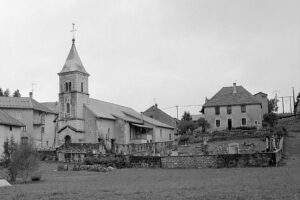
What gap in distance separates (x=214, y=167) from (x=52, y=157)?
2204cm

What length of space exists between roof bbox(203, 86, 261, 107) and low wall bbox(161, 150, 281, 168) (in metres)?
37.7

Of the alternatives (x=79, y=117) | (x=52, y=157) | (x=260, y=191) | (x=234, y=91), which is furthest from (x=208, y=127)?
(x=260, y=191)

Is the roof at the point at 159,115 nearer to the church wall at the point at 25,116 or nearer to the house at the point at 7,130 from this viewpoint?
the church wall at the point at 25,116

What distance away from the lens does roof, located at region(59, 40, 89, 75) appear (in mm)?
73875

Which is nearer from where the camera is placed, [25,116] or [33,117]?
[25,116]

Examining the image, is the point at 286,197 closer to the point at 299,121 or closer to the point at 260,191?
the point at 260,191

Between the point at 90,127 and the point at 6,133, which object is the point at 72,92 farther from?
the point at 6,133

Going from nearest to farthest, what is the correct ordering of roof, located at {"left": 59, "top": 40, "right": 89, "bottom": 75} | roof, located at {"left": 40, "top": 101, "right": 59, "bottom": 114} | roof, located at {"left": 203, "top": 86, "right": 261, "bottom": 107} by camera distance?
roof, located at {"left": 59, "top": 40, "right": 89, "bottom": 75}
roof, located at {"left": 203, "top": 86, "right": 261, "bottom": 107}
roof, located at {"left": 40, "top": 101, "right": 59, "bottom": 114}

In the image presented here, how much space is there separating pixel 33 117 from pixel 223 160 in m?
36.8

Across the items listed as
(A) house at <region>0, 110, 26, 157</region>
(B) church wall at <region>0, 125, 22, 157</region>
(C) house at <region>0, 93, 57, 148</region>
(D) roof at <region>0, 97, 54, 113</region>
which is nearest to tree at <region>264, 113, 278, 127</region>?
(C) house at <region>0, 93, 57, 148</region>

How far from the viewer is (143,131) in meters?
85.4

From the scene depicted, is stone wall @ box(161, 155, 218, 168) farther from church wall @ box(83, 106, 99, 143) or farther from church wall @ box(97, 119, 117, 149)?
church wall @ box(83, 106, 99, 143)

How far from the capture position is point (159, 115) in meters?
107

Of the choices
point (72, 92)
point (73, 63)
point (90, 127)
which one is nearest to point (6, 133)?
point (90, 127)
